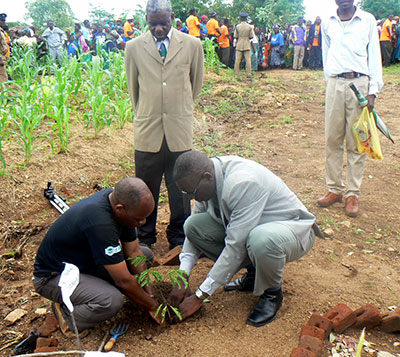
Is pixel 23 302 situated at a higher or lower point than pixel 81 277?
lower

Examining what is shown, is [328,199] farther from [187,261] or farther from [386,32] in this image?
[386,32]

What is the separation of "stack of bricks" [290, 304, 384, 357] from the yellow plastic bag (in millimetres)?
Result: 1667

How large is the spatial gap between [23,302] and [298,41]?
12.0 m

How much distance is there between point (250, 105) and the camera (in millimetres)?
7910

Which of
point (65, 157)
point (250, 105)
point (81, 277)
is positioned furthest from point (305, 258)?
point (250, 105)

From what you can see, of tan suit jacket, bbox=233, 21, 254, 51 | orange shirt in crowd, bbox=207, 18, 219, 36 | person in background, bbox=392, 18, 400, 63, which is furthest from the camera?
person in background, bbox=392, 18, 400, 63

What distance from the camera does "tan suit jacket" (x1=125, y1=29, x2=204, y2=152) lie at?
2939mm

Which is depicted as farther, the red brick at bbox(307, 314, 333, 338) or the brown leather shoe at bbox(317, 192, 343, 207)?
the brown leather shoe at bbox(317, 192, 343, 207)

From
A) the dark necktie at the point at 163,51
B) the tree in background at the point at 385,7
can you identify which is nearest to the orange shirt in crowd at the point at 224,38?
the tree in background at the point at 385,7

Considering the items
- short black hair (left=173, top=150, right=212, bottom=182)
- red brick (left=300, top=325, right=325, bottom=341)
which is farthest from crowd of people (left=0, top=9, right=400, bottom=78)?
red brick (left=300, top=325, right=325, bottom=341)

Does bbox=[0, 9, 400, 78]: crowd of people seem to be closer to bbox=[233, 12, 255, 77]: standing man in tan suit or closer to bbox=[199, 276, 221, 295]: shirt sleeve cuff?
bbox=[233, 12, 255, 77]: standing man in tan suit

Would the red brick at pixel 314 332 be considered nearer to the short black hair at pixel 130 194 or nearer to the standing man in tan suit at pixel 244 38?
the short black hair at pixel 130 194

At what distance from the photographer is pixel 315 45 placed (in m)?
12.7

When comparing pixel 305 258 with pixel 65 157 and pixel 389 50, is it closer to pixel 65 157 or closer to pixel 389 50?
pixel 65 157
